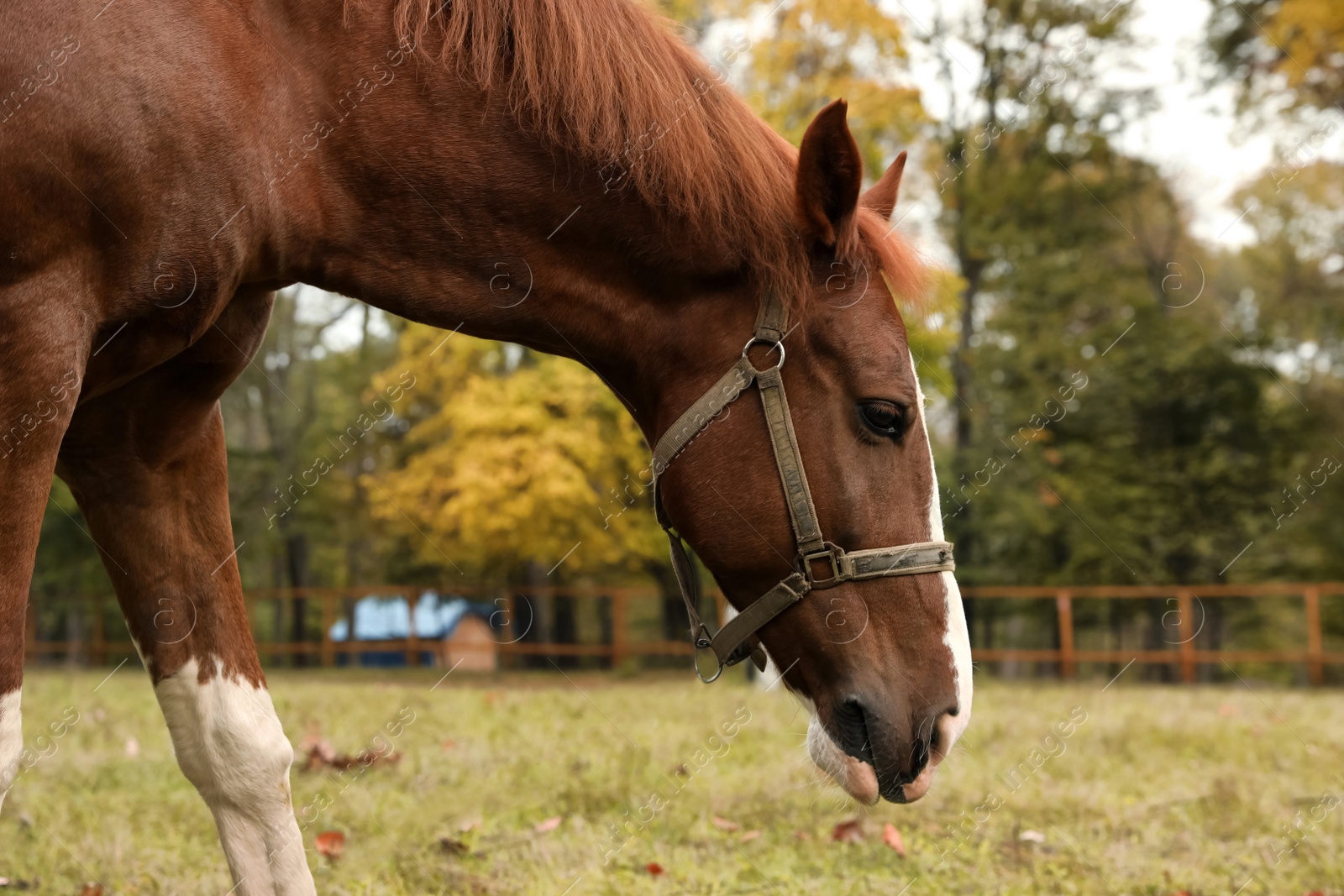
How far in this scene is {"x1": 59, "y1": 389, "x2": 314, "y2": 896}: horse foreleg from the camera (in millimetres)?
2270

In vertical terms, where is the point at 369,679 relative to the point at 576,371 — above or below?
below

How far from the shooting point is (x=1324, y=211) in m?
19.4

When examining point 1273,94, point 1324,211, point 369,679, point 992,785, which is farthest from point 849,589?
point 1324,211

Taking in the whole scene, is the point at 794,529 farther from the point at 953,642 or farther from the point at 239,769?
the point at 239,769

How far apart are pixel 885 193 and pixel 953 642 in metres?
1.08

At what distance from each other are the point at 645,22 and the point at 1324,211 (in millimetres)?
21270

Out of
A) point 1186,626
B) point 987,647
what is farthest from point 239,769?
point 987,647

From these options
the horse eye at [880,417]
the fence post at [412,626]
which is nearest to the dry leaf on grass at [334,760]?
the horse eye at [880,417]

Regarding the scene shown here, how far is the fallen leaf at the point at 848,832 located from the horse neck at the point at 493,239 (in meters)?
2.12

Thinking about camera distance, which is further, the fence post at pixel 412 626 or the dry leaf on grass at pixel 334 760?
the fence post at pixel 412 626

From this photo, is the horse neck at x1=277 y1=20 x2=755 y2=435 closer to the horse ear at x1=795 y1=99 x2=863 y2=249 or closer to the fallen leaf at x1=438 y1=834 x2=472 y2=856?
the horse ear at x1=795 y1=99 x2=863 y2=249

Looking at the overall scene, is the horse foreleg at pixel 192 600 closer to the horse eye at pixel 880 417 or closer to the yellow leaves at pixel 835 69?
the horse eye at pixel 880 417

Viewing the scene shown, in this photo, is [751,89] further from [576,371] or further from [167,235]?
[167,235]

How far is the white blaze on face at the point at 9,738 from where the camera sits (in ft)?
5.76
